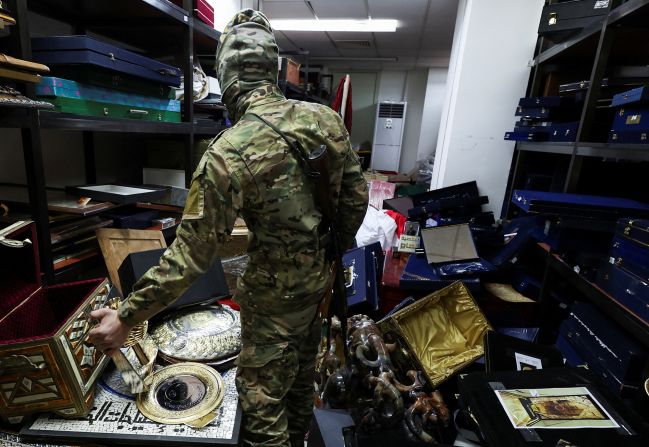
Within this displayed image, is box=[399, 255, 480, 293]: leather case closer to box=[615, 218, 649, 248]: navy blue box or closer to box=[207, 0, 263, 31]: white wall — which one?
box=[615, 218, 649, 248]: navy blue box

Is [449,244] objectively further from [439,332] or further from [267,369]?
[267,369]

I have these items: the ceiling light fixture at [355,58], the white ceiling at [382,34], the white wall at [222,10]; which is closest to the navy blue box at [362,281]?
the white wall at [222,10]

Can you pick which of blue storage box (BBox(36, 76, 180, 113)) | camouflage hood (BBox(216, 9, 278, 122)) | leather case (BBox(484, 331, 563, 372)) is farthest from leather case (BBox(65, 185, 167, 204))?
leather case (BBox(484, 331, 563, 372))

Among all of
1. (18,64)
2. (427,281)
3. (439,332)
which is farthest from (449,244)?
(18,64)

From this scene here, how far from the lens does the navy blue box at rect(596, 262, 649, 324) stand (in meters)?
1.01

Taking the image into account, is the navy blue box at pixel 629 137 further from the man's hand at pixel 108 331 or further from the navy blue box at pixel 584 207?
the man's hand at pixel 108 331

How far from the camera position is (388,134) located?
21.9 ft

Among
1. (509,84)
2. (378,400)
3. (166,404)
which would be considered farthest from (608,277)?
(509,84)

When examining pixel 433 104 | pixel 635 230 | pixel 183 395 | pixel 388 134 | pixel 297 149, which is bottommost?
pixel 183 395

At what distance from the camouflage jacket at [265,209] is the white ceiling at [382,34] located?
332 cm

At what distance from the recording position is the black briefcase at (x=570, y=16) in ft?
5.35

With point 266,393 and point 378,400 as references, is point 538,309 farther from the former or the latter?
point 266,393

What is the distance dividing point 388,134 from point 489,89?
4.16m

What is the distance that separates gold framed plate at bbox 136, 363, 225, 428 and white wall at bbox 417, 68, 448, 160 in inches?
238
